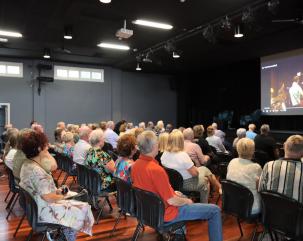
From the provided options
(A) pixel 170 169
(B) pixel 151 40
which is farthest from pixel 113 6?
(A) pixel 170 169

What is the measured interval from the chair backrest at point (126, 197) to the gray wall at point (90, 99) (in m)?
9.26

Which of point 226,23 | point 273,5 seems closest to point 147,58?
point 226,23

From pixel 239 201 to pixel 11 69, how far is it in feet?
34.5

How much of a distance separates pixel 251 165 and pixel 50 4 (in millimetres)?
4940

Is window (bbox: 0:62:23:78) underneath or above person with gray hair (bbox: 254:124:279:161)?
above

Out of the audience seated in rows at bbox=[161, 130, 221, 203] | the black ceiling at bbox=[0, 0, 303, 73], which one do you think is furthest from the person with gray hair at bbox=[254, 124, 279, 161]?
the black ceiling at bbox=[0, 0, 303, 73]

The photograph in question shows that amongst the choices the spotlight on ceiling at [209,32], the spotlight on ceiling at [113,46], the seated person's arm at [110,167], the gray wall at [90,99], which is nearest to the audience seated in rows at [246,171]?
the seated person's arm at [110,167]

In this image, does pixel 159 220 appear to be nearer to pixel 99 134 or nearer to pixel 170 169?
→ pixel 170 169

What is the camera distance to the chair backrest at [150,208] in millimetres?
Result: 2611

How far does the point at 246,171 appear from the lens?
3.29 meters

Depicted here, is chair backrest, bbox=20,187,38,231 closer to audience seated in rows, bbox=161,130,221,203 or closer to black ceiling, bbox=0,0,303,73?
audience seated in rows, bbox=161,130,221,203

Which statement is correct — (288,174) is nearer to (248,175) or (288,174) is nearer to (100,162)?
(248,175)

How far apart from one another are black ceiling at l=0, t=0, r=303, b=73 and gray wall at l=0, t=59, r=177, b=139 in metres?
1.20

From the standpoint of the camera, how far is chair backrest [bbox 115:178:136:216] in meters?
3.13
